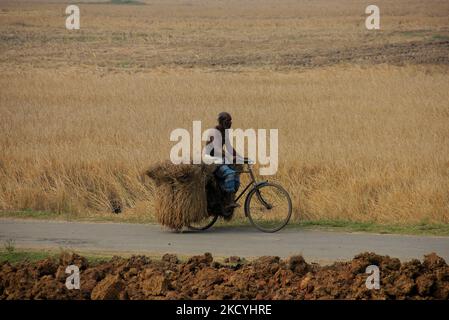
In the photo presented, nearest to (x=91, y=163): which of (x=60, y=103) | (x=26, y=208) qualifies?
(x=26, y=208)

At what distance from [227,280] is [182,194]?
12.2 ft

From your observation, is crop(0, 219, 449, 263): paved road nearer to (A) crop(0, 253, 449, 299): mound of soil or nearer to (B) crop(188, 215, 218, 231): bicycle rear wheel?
(B) crop(188, 215, 218, 231): bicycle rear wheel

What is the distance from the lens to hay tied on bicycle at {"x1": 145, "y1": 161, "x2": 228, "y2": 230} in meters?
14.4

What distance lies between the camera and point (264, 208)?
15.7 metres

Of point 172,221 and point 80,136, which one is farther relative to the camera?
point 80,136

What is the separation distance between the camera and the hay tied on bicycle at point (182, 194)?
14398mm

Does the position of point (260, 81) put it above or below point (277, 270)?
above

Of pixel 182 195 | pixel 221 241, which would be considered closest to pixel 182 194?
pixel 182 195

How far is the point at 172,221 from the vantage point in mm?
14445

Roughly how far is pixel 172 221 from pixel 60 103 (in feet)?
59.1

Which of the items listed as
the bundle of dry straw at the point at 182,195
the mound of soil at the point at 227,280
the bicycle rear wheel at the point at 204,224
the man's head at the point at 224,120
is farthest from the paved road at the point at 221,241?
the man's head at the point at 224,120

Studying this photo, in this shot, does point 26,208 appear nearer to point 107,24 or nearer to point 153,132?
point 153,132
